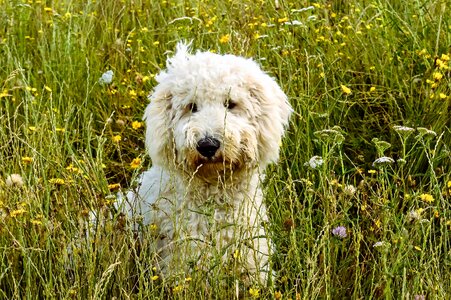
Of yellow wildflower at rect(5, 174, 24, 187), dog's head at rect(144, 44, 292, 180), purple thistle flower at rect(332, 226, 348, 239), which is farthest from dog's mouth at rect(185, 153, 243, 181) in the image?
yellow wildflower at rect(5, 174, 24, 187)

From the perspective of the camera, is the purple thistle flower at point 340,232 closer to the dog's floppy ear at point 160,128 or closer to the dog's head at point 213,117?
the dog's head at point 213,117

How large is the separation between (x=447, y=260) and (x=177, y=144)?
51.4 inches

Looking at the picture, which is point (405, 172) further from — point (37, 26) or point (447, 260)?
point (37, 26)

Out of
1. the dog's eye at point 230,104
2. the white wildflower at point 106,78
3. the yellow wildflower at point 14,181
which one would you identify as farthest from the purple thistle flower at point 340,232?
the white wildflower at point 106,78

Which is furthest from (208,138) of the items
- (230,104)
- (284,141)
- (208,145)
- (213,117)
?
(284,141)

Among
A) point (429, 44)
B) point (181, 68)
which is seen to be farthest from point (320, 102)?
point (181, 68)

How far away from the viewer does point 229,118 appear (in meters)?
4.17

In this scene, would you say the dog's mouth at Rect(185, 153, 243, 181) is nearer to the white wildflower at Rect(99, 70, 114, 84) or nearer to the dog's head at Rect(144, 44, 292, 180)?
the dog's head at Rect(144, 44, 292, 180)

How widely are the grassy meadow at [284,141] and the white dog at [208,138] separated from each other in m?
0.16

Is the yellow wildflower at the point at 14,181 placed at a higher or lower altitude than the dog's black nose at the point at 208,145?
lower

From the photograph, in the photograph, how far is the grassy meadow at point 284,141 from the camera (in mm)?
3738

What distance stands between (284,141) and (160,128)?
1011mm

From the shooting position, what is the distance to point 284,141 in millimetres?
5094

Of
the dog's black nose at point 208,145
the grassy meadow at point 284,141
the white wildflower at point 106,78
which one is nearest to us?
the grassy meadow at point 284,141
